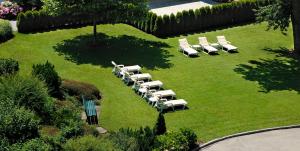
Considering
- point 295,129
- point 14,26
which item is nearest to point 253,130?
point 295,129

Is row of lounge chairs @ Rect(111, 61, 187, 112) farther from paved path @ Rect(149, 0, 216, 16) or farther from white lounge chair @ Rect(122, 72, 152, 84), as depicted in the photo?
paved path @ Rect(149, 0, 216, 16)

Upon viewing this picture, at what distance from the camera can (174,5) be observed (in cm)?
5700

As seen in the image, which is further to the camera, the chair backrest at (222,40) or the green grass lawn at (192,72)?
the chair backrest at (222,40)

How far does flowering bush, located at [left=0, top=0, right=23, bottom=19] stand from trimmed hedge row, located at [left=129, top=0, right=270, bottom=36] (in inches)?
411

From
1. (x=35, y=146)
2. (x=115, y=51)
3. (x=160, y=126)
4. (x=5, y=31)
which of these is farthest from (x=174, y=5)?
(x=35, y=146)

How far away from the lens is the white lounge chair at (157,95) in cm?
3478

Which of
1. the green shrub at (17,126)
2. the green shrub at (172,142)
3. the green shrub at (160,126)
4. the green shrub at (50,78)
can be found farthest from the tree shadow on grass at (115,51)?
the green shrub at (17,126)

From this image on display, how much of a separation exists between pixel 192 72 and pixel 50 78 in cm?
1092

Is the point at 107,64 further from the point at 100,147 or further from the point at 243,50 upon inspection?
the point at 100,147

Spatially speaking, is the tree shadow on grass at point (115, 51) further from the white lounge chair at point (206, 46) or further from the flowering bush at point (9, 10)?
the flowering bush at point (9, 10)

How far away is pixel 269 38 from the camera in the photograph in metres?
48.2

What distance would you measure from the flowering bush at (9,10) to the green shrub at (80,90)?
17514 mm

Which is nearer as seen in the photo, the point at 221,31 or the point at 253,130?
the point at 253,130

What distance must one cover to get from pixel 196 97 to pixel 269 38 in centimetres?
1478
